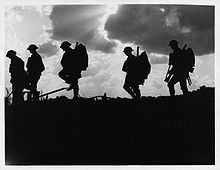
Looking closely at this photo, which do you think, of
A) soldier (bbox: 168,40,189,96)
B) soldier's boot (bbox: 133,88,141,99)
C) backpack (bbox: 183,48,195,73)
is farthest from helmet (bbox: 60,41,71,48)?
backpack (bbox: 183,48,195,73)

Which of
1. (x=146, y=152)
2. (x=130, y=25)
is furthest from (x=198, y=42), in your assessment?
(x=146, y=152)

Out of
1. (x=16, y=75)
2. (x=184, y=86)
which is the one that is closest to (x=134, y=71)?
(x=184, y=86)

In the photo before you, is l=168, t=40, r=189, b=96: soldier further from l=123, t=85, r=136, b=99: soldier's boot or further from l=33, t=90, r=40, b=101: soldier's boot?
l=33, t=90, r=40, b=101: soldier's boot

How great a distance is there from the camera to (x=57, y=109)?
5414mm

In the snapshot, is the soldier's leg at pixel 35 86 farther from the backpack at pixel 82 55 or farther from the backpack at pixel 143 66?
the backpack at pixel 143 66

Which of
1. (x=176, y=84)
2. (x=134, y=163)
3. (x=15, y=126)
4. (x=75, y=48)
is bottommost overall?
(x=134, y=163)

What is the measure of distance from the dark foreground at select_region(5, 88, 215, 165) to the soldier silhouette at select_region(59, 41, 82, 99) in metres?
0.16

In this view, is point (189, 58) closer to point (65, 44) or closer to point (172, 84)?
point (172, 84)

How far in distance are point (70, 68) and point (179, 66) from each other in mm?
1013

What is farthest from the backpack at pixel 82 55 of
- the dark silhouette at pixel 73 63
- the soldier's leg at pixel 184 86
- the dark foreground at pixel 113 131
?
the soldier's leg at pixel 184 86
